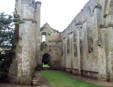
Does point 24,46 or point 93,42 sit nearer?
point 24,46

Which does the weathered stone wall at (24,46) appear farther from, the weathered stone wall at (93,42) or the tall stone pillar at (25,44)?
the weathered stone wall at (93,42)

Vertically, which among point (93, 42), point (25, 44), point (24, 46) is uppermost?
point (93, 42)

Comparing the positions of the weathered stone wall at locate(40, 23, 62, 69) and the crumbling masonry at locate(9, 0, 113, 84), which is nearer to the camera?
the crumbling masonry at locate(9, 0, 113, 84)

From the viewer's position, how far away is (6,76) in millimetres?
10406

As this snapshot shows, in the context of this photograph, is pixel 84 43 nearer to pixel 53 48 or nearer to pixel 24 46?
pixel 24 46

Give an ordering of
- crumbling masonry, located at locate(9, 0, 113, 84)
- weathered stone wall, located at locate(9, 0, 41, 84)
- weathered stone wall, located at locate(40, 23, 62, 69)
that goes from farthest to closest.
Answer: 1. weathered stone wall, located at locate(40, 23, 62, 69)
2. crumbling masonry, located at locate(9, 0, 113, 84)
3. weathered stone wall, located at locate(9, 0, 41, 84)

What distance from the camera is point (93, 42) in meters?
14.6

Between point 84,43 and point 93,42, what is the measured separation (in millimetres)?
2734

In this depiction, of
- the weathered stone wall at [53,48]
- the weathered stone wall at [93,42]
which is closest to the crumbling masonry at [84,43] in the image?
the weathered stone wall at [93,42]

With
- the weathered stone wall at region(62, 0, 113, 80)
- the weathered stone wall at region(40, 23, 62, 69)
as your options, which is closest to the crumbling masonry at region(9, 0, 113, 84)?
the weathered stone wall at region(62, 0, 113, 80)

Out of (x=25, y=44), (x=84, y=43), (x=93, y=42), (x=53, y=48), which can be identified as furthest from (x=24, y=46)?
(x=53, y=48)

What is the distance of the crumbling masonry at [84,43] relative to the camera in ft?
33.2

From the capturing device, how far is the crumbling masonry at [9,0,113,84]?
10109 millimetres

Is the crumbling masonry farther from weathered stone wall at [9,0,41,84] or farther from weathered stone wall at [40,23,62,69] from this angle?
weathered stone wall at [40,23,62,69]
